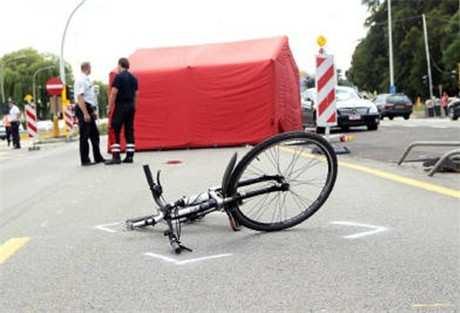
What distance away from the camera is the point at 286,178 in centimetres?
593

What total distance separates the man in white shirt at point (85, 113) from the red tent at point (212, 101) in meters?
3.31

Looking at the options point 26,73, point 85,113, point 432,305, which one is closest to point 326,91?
point 85,113

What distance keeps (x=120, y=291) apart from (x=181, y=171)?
263 inches

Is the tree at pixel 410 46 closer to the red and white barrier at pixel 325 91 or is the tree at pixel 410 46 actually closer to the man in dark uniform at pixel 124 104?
the red and white barrier at pixel 325 91

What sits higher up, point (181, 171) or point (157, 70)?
point (157, 70)

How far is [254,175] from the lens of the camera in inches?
224

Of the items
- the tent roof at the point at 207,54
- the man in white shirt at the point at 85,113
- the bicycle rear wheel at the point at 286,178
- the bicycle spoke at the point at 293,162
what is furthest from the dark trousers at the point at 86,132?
the bicycle spoke at the point at 293,162

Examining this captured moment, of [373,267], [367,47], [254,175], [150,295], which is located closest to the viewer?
[150,295]

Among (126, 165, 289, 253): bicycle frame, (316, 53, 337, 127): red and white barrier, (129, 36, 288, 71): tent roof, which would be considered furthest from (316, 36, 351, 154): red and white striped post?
(126, 165, 289, 253): bicycle frame

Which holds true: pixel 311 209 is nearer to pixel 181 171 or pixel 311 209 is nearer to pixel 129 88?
pixel 181 171

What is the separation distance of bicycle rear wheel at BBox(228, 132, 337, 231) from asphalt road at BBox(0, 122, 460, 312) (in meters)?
0.14

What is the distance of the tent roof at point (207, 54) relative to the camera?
16297mm

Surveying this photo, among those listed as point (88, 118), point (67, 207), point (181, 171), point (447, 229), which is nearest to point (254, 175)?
point (447, 229)

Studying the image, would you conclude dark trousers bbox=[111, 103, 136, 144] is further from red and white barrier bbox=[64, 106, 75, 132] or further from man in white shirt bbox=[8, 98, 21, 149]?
red and white barrier bbox=[64, 106, 75, 132]
